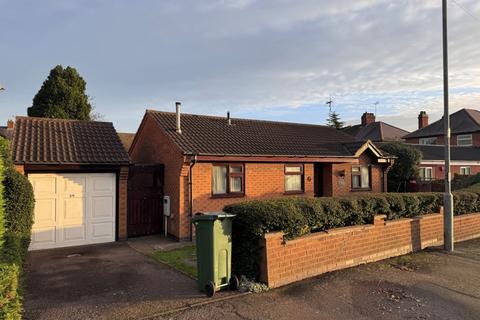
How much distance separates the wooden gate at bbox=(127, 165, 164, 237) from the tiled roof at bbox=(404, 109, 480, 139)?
133 feet

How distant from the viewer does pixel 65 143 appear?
11727 millimetres

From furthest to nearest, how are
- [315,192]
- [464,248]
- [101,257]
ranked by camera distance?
1. [315,192]
2. [464,248]
3. [101,257]

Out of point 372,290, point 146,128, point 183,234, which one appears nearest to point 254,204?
point 372,290

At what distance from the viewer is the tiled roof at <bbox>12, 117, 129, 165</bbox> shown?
1070 cm

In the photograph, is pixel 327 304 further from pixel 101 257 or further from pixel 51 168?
pixel 51 168

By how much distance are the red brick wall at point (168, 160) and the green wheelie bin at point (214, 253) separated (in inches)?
204

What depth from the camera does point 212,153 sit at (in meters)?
12.2

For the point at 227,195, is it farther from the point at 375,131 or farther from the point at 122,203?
the point at 375,131

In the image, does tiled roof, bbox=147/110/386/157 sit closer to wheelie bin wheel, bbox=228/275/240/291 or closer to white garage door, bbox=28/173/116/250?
white garage door, bbox=28/173/116/250

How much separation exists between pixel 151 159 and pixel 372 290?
989 cm

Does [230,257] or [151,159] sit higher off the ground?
[151,159]

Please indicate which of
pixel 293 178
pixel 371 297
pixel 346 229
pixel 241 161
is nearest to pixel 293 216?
pixel 346 229

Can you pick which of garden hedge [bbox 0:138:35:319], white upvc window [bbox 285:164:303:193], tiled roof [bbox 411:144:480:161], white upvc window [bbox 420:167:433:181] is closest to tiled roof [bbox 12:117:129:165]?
garden hedge [bbox 0:138:35:319]

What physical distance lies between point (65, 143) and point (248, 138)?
688cm
